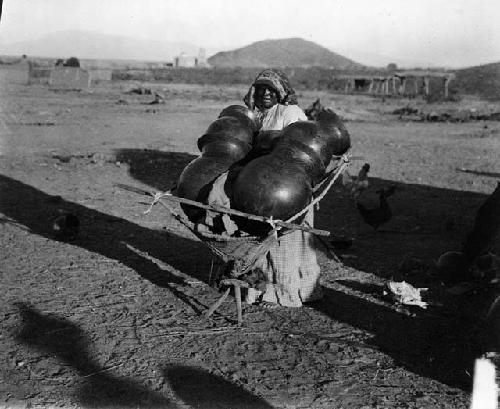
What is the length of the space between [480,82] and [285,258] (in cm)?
4207

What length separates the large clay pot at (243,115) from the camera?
17.1 feet

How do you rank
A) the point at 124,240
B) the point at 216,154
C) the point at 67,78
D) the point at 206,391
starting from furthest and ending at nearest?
1. the point at 67,78
2. the point at 124,240
3. the point at 216,154
4. the point at 206,391

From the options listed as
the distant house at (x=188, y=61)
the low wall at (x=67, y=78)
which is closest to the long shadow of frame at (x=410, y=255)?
the low wall at (x=67, y=78)

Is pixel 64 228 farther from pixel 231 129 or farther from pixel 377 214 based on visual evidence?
pixel 377 214

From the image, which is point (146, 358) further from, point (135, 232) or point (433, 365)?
point (135, 232)

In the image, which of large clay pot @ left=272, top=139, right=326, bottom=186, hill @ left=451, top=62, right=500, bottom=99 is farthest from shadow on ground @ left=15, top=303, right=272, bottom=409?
hill @ left=451, top=62, right=500, bottom=99

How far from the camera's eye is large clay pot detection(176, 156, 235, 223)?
4727mm

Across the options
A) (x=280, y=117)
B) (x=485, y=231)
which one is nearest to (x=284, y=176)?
(x=280, y=117)

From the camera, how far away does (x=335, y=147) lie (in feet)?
19.2

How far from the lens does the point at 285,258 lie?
525 centimetres

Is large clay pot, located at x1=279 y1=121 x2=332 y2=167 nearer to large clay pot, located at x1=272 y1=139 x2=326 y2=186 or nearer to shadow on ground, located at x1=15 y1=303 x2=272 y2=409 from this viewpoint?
large clay pot, located at x1=272 y1=139 x2=326 y2=186

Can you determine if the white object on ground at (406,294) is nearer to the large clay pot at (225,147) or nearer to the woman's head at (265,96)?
the large clay pot at (225,147)

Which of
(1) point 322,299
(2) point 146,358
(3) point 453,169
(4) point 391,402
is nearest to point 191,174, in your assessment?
(2) point 146,358

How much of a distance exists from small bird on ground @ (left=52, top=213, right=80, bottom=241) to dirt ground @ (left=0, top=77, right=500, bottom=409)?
0.08 meters
